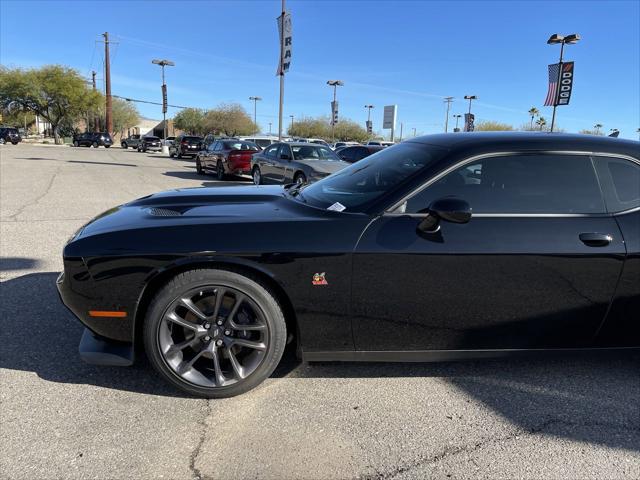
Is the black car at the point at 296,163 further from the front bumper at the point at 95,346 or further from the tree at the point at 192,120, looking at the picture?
the tree at the point at 192,120

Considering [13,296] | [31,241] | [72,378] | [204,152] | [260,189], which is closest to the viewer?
[72,378]

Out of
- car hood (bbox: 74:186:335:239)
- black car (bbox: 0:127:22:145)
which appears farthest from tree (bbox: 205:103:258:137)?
car hood (bbox: 74:186:335:239)

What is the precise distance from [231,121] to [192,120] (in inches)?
572

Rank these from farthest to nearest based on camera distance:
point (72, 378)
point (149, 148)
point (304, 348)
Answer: point (149, 148) → point (72, 378) → point (304, 348)

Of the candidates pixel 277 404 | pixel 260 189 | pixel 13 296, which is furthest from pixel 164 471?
pixel 13 296

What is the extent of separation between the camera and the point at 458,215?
2.57 metres

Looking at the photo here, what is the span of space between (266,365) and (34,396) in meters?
1.34

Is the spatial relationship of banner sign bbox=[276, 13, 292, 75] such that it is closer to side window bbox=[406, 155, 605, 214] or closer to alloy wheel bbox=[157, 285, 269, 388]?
side window bbox=[406, 155, 605, 214]

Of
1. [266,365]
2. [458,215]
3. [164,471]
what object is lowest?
[164,471]

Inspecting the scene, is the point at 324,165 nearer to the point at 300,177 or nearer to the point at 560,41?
the point at 300,177

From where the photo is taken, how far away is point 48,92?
5519cm

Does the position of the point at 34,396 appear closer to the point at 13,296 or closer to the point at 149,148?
the point at 13,296

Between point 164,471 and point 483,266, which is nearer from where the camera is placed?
point 164,471

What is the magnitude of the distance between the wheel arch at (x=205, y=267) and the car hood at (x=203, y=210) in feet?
0.87
